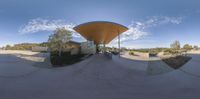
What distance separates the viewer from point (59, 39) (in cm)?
1673

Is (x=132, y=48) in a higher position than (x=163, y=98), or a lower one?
higher

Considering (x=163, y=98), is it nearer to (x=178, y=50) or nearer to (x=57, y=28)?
(x=57, y=28)

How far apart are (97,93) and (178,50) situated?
1355 centimetres

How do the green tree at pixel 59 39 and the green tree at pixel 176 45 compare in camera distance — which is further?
the green tree at pixel 176 45

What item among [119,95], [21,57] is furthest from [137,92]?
[21,57]

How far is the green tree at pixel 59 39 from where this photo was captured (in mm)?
14852

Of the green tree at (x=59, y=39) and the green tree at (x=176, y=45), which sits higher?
the green tree at (x=59, y=39)

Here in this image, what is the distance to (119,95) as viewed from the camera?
17.7 feet

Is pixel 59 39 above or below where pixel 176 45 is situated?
above

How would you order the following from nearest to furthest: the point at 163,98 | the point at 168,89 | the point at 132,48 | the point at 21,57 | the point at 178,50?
1. the point at 163,98
2. the point at 168,89
3. the point at 21,57
4. the point at 178,50
5. the point at 132,48

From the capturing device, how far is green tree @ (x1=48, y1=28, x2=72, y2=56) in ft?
48.7

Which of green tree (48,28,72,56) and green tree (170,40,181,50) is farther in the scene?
green tree (170,40,181,50)

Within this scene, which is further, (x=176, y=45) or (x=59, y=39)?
A: (x=176, y=45)

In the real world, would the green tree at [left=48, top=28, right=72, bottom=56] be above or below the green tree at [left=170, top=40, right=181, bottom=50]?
above
